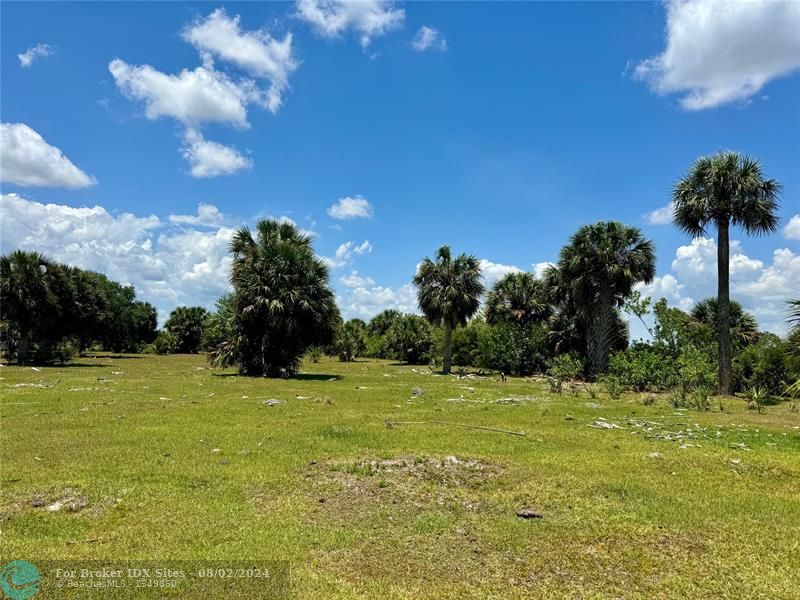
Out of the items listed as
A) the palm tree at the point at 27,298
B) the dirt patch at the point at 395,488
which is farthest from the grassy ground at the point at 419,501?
the palm tree at the point at 27,298

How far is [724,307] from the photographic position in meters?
23.8

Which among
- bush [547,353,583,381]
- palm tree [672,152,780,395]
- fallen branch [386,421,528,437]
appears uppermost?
palm tree [672,152,780,395]

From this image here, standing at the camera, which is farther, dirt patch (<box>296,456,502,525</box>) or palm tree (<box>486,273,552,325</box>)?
palm tree (<box>486,273,552,325</box>)

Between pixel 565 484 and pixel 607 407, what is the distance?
37.3 feet

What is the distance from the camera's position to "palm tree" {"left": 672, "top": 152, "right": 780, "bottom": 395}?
23281mm

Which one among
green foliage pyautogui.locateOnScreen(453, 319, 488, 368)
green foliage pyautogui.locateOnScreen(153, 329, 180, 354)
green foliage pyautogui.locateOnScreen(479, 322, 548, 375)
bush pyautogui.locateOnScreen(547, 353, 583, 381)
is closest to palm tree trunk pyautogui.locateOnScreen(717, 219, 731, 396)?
bush pyautogui.locateOnScreen(547, 353, 583, 381)

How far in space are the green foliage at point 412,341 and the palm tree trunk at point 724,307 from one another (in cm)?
3324

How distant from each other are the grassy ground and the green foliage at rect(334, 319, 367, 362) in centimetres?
4452

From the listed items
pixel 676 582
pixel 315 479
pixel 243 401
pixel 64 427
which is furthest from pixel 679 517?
pixel 243 401

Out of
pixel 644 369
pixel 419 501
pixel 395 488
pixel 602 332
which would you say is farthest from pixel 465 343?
pixel 419 501

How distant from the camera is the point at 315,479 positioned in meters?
7.50

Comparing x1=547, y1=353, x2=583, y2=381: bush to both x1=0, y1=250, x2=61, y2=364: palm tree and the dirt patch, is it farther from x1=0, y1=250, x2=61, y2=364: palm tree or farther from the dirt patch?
A: x1=0, y1=250, x2=61, y2=364: palm tree

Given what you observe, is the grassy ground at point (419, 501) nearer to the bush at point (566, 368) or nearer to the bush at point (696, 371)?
the bush at point (696, 371)

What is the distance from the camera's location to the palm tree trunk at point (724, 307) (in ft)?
76.5
